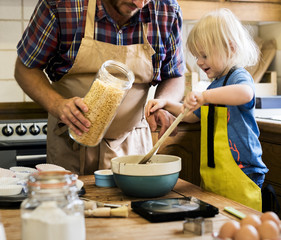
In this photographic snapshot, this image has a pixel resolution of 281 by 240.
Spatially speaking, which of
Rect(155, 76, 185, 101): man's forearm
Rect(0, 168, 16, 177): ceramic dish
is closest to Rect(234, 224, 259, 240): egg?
Rect(0, 168, 16, 177): ceramic dish

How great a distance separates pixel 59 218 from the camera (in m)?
0.71

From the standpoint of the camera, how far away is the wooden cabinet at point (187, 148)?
2486 mm

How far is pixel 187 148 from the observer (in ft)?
8.27

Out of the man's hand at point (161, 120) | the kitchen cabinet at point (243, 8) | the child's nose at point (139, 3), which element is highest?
the kitchen cabinet at point (243, 8)

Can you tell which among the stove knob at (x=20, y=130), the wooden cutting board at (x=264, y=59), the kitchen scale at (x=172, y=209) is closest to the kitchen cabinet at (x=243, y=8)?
the wooden cutting board at (x=264, y=59)

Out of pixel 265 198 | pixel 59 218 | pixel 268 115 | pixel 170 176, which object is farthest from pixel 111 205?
pixel 268 115

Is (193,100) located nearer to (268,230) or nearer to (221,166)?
(221,166)

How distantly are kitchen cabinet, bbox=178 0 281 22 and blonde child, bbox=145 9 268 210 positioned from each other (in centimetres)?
108

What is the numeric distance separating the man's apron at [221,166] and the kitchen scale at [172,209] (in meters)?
0.45

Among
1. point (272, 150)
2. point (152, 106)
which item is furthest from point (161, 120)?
point (272, 150)

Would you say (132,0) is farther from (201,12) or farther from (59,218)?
(201,12)

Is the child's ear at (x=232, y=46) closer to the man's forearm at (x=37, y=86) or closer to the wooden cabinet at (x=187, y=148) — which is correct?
the man's forearm at (x=37, y=86)

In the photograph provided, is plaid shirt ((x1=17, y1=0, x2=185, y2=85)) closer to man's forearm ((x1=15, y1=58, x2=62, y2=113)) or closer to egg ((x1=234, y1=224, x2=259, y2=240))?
man's forearm ((x1=15, y1=58, x2=62, y2=113))

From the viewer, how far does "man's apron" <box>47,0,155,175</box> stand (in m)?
1.50
